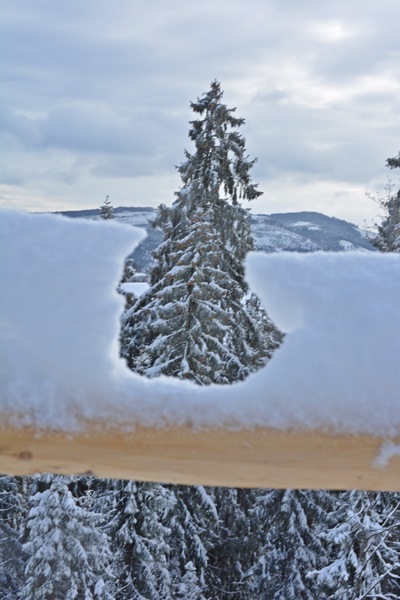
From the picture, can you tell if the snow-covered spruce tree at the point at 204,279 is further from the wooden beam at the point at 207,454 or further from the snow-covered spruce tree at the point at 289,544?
the wooden beam at the point at 207,454

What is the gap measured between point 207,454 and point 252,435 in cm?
10

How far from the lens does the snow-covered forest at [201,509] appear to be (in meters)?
11.6

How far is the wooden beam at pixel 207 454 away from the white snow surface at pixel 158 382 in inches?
1.1

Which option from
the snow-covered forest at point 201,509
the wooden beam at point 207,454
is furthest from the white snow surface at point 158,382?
the snow-covered forest at point 201,509

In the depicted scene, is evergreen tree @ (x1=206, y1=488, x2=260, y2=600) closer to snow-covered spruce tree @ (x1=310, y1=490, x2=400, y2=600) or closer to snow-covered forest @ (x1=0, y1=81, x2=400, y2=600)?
snow-covered forest @ (x1=0, y1=81, x2=400, y2=600)

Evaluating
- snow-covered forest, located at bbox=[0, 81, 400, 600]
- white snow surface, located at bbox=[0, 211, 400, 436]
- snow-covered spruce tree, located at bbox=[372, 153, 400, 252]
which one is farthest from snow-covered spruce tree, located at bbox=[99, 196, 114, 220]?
white snow surface, located at bbox=[0, 211, 400, 436]

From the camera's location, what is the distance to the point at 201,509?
15.6 metres

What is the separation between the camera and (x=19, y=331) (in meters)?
1.24

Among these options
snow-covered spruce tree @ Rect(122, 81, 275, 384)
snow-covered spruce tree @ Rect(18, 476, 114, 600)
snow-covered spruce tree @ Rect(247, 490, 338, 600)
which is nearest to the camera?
snow-covered spruce tree @ Rect(18, 476, 114, 600)

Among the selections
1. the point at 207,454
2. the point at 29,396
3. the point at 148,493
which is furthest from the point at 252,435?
the point at 148,493

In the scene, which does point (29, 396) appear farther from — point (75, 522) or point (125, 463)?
point (75, 522)

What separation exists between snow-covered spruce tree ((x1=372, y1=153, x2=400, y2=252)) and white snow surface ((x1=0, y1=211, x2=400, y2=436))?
15.8 metres

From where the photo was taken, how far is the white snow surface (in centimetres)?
123

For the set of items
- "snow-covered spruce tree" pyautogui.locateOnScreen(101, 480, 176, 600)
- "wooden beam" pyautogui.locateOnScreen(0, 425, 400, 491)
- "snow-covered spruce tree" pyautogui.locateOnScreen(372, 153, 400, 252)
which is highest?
"snow-covered spruce tree" pyautogui.locateOnScreen(372, 153, 400, 252)
